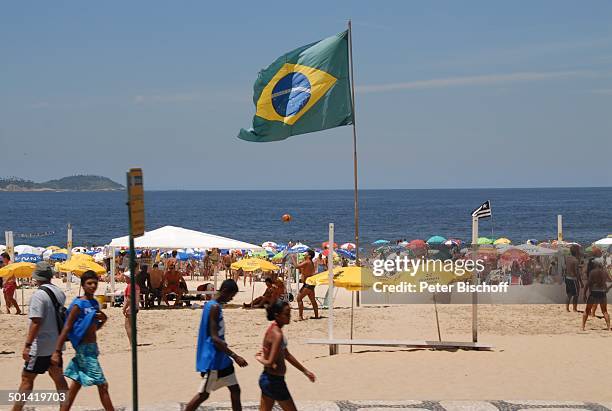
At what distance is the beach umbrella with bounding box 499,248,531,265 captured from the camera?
2219 cm

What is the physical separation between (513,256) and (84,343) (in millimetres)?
17594

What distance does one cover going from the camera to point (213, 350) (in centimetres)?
661

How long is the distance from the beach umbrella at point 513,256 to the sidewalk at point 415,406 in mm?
14602

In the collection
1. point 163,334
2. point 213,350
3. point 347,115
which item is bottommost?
point 163,334

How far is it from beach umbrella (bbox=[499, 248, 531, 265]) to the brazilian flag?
11980mm

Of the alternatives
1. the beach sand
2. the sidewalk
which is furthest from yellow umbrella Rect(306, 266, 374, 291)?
the sidewalk

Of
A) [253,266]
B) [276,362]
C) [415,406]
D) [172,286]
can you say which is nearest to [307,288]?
[253,266]

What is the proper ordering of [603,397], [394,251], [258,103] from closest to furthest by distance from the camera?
[603,397]
[258,103]
[394,251]

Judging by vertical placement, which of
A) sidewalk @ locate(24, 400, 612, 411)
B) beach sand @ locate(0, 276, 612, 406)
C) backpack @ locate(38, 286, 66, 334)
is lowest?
beach sand @ locate(0, 276, 612, 406)

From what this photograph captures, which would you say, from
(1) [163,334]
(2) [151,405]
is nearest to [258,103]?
(1) [163,334]

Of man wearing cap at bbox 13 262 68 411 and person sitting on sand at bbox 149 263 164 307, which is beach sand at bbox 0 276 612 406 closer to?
man wearing cap at bbox 13 262 68 411

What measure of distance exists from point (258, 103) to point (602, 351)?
18.9 ft

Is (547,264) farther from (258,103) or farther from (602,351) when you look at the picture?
(258,103)

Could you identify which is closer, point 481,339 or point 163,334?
point 481,339
